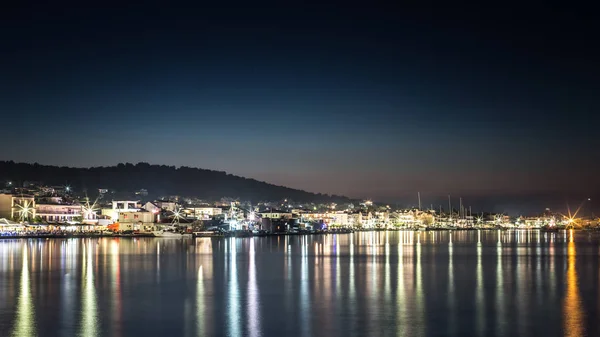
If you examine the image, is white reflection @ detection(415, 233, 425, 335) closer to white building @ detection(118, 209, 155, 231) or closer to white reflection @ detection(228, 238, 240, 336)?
white reflection @ detection(228, 238, 240, 336)

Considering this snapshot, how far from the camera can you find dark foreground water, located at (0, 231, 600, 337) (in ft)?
38.0

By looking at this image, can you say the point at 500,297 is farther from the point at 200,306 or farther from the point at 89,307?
the point at 89,307

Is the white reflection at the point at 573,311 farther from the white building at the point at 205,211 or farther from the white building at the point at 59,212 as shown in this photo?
the white building at the point at 205,211

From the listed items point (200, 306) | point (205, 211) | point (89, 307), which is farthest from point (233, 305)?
point (205, 211)

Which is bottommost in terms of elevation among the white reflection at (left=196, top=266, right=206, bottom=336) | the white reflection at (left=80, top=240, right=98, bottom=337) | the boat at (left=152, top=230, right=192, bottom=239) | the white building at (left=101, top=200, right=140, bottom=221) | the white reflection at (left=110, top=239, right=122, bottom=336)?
the boat at (left=152, top=230, right=192, bottom=239)

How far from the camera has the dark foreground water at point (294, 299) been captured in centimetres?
1157

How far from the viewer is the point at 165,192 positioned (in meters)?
121

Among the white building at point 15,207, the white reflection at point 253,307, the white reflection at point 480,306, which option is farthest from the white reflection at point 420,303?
the white building at point 15,207

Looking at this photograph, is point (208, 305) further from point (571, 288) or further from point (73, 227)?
point (73, 227)

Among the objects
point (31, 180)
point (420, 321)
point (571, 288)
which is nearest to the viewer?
point (420, 321)

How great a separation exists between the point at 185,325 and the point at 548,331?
592 cm

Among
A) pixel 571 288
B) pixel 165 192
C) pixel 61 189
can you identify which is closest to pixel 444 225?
pixel 165 192

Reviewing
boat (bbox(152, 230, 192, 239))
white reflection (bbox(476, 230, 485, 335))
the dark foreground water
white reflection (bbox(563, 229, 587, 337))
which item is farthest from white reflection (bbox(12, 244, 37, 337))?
boat (bbox(152, 230, 192, 239))

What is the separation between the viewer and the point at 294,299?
15.2m
